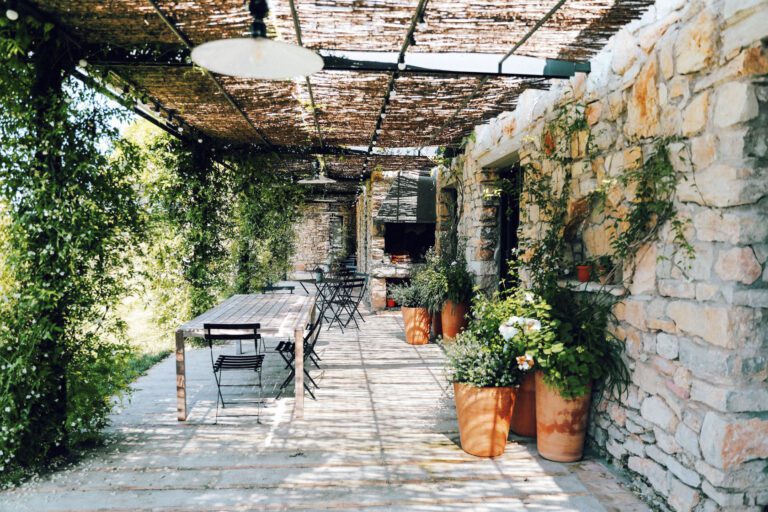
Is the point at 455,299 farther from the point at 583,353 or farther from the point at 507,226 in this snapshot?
the point at 583,353

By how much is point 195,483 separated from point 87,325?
125cm

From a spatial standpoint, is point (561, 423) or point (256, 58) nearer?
point (256, 58)

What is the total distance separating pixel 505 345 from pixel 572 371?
1.43ft

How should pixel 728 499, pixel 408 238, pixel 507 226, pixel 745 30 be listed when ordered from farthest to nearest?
pixel 408 238 → pixel 507 226 → pixel 728 499 → pixel 745 30

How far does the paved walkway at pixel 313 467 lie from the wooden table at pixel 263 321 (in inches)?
8.4

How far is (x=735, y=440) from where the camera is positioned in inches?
84.1

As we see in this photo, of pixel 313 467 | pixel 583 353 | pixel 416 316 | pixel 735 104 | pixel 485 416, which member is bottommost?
pixel 313 467

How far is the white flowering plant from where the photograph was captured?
3033 mm

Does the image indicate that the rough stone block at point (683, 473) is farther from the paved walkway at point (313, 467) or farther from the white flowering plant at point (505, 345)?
the white flowering plant at point (505, 345)

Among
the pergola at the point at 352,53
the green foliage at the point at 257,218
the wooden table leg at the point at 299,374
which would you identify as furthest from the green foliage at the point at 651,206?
the green foliage at the point at 257,218

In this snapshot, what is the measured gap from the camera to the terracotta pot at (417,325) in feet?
20.4

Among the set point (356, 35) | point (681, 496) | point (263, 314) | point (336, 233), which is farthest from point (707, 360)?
point (336, 233)

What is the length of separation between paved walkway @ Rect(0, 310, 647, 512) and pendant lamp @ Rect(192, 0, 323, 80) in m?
2.06

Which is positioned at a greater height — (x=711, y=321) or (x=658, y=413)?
A: (x=711, y=321)
